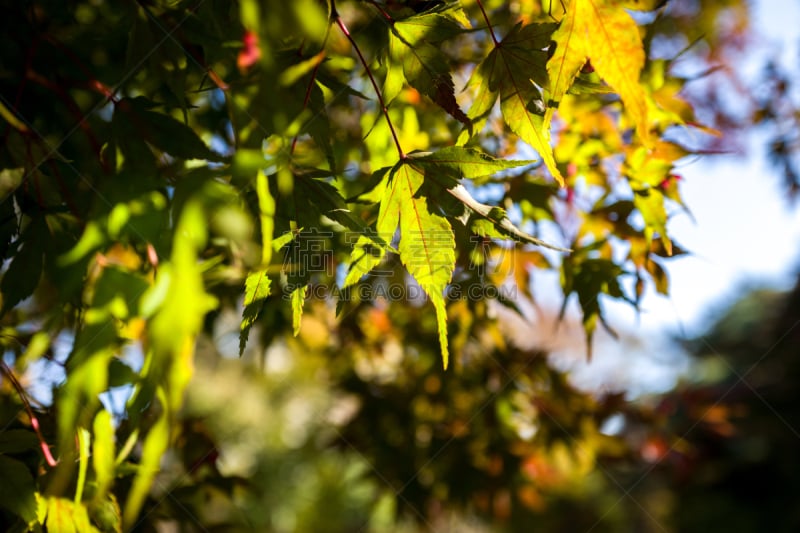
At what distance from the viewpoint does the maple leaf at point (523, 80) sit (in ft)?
1.65

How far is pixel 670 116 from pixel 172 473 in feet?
3.11

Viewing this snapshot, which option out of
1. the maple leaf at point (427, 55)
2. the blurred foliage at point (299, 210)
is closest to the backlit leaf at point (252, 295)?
the blurred foliage at point (299, 210)

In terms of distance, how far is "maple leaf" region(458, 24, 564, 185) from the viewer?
0.50 meters

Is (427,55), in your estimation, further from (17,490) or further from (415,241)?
(17,490)

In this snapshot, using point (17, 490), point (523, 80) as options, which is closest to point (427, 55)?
point (523, 80)

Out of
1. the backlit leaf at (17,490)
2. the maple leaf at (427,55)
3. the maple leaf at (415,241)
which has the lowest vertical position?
the backlit leaf at (17,490)

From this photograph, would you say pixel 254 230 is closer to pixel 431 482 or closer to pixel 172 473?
pixel 172 473

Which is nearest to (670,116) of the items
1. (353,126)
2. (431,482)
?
(353,126)

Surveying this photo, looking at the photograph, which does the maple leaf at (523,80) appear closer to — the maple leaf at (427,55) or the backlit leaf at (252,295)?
the maple leaf at (427,55)

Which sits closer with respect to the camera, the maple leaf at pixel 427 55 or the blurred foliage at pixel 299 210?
the blurred foliage at pixel 299 210

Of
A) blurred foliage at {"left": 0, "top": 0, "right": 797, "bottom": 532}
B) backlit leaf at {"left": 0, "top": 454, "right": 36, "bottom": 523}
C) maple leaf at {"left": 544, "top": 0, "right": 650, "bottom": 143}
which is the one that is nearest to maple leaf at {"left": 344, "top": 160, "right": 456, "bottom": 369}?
blurred foliage at {"left": 0, "top": 0, "right": 797, "bottom": 532}

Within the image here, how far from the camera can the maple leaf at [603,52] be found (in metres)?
0.43

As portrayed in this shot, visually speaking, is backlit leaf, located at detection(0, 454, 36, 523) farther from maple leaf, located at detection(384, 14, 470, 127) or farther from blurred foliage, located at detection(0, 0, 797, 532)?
maple leaf, located at detection(384, 14, 470, 127)

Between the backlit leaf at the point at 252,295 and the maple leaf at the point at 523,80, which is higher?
the maple leaf at the point at 523,80
